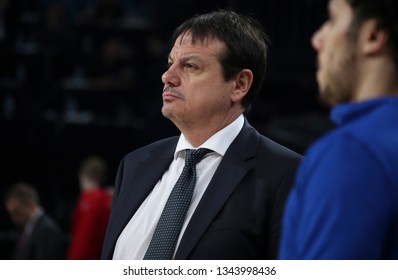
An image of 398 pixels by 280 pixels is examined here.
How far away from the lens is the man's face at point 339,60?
1418 millimetres

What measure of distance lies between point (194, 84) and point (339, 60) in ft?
3.86

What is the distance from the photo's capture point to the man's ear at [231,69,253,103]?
264 cm

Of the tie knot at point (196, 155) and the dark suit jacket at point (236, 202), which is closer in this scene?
the dark suit jacket at point (236, 202)

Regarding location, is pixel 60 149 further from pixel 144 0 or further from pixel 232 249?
pixel 232 249

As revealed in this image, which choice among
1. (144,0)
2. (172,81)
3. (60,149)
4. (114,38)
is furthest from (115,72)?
(172,81)

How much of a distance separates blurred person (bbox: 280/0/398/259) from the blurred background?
5.43m

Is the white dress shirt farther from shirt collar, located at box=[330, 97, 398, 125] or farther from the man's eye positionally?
shirt collar, located at box=[330, 97, 398, 125]

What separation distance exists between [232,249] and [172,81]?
1.81 ft

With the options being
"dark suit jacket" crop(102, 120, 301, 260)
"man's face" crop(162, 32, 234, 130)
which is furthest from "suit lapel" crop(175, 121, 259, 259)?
"man's face" crop(162, 32, 234, 130)

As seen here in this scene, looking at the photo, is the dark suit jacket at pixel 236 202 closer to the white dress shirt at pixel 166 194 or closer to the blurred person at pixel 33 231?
the white dress shirt at pixel 166 194

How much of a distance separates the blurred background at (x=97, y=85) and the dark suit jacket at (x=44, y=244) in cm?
122

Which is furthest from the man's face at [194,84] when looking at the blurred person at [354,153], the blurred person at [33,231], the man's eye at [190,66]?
the blurred person at [33,231]

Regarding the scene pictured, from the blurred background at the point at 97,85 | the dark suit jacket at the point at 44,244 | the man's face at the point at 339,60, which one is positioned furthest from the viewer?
the blurred background at the point at 97,85
